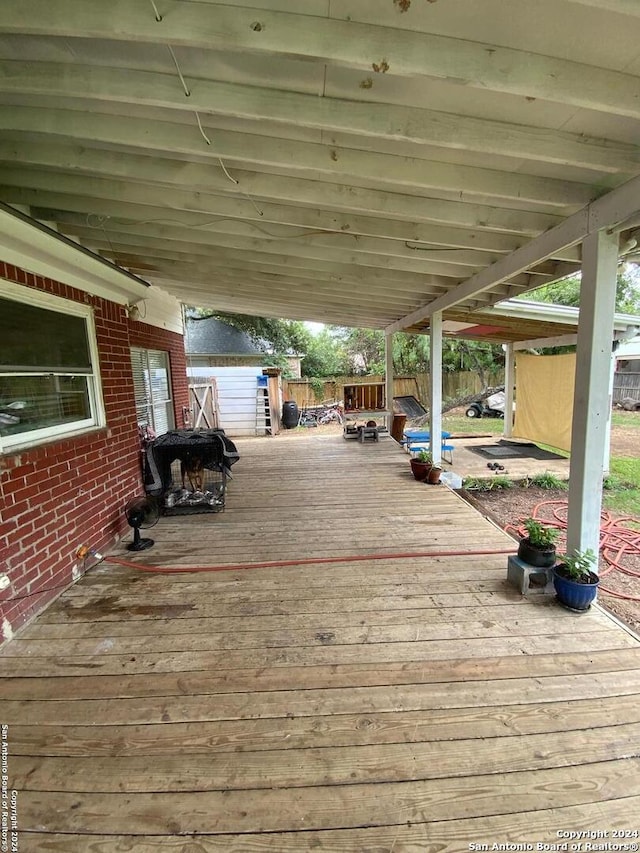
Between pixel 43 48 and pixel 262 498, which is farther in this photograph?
pixel 262 498

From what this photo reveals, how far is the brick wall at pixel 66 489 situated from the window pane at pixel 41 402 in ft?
0.60

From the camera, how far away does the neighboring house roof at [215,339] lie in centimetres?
1302

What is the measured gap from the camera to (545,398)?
8.11 metres

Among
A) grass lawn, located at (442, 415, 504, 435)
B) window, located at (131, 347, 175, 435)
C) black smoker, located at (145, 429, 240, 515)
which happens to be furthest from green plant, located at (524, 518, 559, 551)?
grass lawn, located at (442, 415, 504, 435)

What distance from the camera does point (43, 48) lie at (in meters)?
1.35

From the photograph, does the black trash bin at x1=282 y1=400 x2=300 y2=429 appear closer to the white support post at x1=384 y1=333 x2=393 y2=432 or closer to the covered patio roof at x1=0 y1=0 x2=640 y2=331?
the white support post at x1=384 y1=333 x2=393 y2=432

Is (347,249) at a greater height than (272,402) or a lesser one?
greater

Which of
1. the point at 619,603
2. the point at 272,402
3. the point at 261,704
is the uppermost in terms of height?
the point at 272,402

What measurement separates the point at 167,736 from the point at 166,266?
4362mm

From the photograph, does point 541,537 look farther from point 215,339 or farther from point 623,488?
point 215,339

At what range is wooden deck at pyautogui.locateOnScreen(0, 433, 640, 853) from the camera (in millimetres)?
1149

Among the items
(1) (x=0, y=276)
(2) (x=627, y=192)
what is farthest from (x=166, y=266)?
(2) (x=627, y=192)

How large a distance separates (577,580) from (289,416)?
356 inches

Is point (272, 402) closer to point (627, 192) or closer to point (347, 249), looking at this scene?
point (347, 249)
